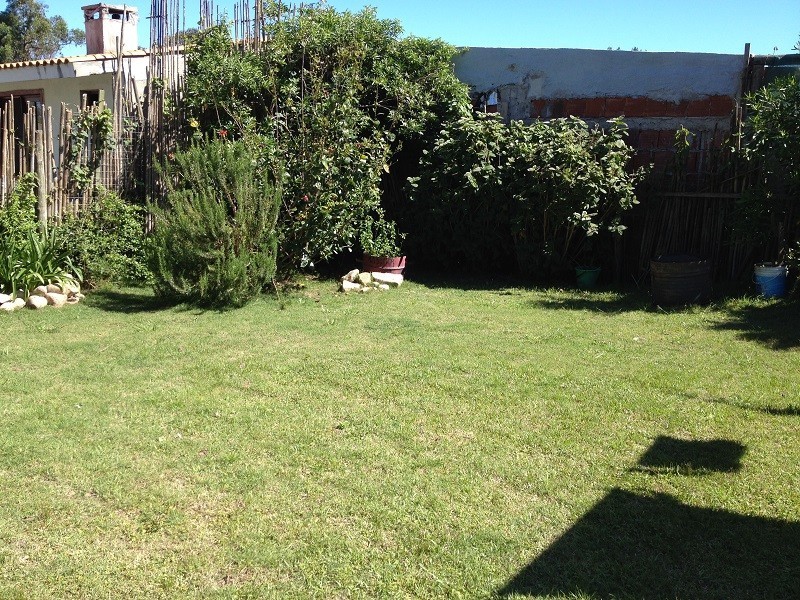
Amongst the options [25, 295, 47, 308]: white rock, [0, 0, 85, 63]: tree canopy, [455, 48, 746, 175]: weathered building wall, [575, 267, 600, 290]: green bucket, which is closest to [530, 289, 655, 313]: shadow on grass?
[575, 267, 600, 290]: green bucket

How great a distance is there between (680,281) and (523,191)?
8.05 feet

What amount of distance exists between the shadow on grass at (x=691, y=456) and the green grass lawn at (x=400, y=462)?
0.06 ft

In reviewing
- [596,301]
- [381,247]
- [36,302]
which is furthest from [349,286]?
[36,302]

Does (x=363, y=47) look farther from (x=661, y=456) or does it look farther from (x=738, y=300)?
(x=661, y=456)

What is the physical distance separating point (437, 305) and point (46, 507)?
5.78 meters

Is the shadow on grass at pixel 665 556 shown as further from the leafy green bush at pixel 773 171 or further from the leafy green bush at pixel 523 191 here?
the leafy green bush at pixel 523 191

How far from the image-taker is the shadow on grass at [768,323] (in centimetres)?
730

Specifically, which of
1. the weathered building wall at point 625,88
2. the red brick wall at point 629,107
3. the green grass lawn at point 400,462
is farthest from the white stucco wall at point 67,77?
the green grass lawn at point 400,462

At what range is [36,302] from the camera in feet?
28.9

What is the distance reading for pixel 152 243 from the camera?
29.4ft

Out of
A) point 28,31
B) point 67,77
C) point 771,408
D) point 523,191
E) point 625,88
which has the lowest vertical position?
point 771,408

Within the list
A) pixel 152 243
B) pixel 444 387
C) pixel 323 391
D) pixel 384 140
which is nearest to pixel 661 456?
pixel 444 387

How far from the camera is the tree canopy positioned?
34912mm

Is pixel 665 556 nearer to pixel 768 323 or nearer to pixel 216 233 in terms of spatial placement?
pixel 768 323
